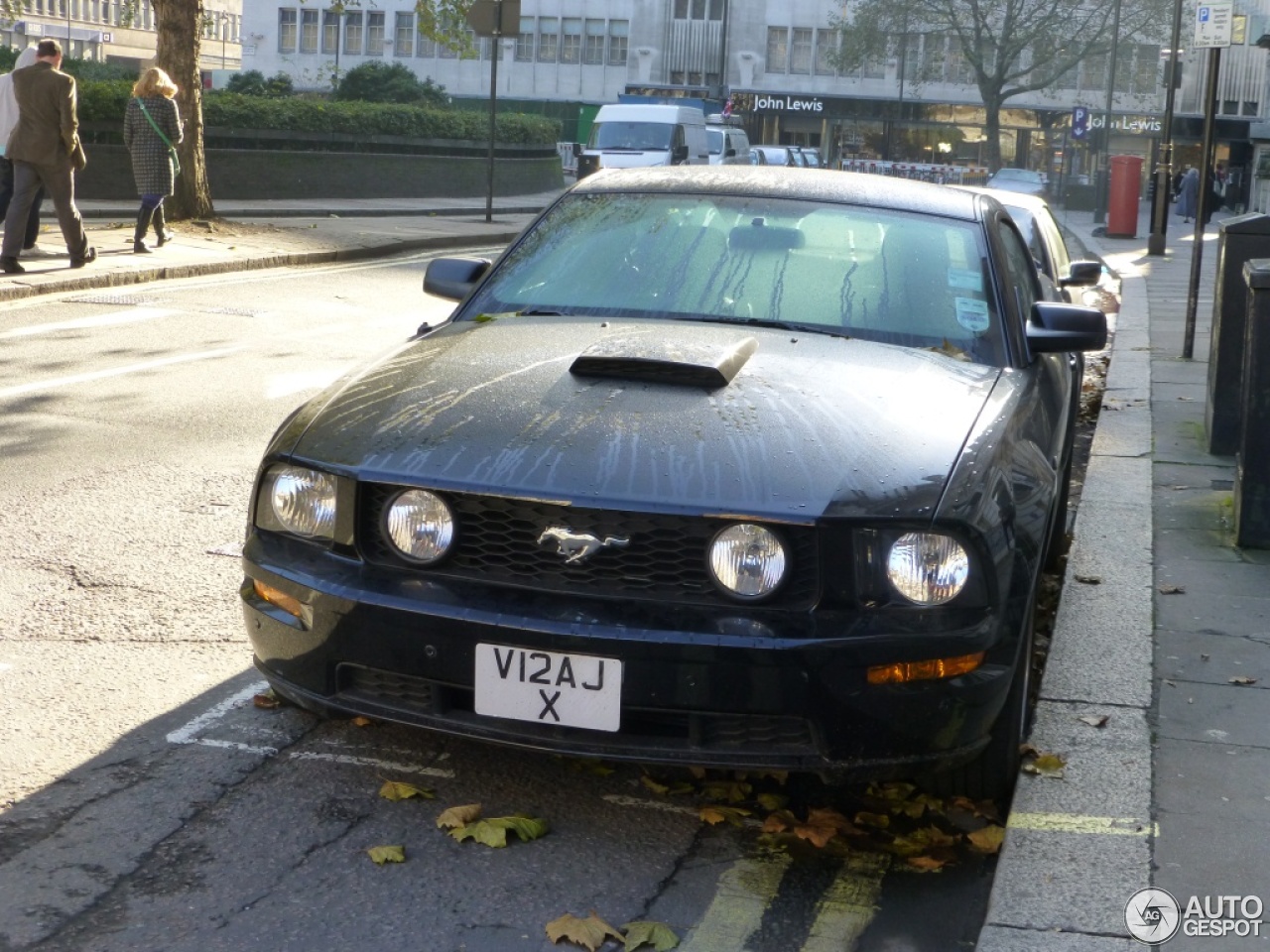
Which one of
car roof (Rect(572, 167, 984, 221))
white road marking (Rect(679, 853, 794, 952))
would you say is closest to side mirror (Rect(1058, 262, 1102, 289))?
car roof (Rect(572, 167, 984, 221))

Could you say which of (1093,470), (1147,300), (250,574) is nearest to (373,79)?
(1147,300)

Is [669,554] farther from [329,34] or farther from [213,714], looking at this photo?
[329,34]

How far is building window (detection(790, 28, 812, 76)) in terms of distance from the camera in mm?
75562

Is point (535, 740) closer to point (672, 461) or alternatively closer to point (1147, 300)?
point (672, 461)

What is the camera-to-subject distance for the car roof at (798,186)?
5121mm

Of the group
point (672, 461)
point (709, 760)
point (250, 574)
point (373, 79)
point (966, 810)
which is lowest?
point (966, 810)

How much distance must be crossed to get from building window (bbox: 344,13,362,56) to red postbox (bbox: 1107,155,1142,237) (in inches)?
2103

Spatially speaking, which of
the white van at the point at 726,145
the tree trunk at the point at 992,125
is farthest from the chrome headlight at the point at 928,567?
the tree trunk at the point at 992,125

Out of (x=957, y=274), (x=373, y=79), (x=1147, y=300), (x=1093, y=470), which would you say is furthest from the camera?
(x=373, y=79)

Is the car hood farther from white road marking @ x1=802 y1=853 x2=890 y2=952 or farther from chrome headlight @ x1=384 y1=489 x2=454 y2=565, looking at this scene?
white road marking @ x1=802 y1=853 x2=890 y2=952

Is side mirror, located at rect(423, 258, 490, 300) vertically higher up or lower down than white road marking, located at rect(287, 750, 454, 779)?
higher up

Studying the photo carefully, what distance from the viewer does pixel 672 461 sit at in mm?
3531

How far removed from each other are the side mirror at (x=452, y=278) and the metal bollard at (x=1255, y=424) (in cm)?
281

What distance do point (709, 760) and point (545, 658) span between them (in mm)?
397
